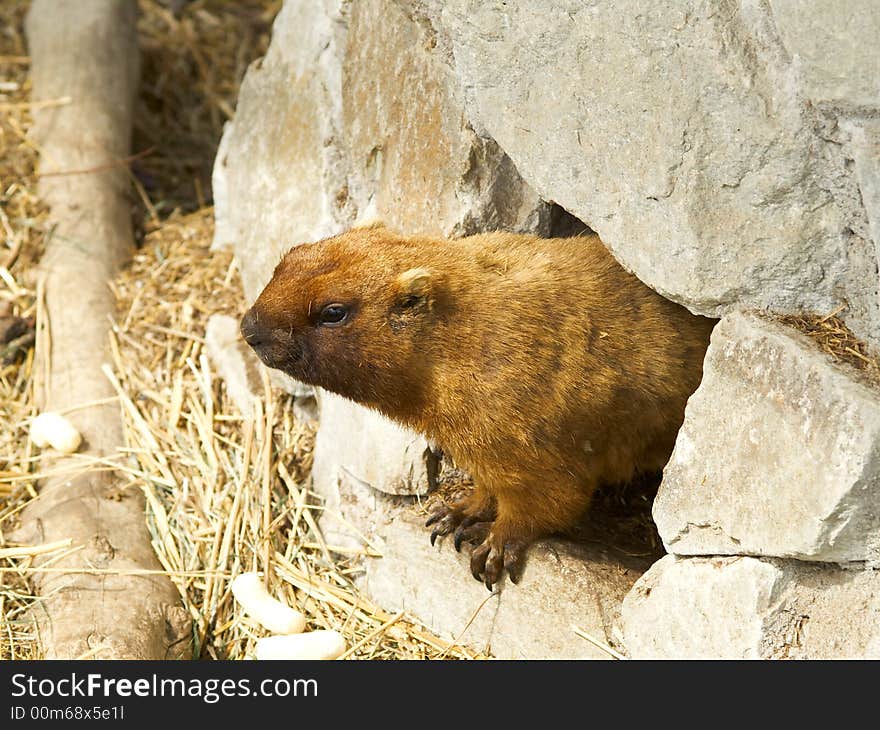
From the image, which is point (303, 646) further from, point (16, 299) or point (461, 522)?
point (16, 299)

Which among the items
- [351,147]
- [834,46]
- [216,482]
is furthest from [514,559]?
[834,46]

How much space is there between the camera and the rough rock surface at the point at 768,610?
3.34 m

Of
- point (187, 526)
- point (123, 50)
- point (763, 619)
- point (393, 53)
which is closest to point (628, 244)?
point (763, 619)

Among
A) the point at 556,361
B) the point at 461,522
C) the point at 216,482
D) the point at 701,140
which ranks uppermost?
the point at 701,140

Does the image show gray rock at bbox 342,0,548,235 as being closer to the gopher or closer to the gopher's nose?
the gopher

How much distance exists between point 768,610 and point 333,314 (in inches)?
69.9

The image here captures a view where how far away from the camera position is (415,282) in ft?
12.9

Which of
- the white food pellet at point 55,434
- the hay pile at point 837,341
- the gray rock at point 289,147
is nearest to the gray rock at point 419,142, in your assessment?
the gray rock at point 289,147

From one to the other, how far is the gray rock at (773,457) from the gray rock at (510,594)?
0.65 meters

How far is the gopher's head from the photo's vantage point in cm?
400

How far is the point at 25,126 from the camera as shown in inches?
275

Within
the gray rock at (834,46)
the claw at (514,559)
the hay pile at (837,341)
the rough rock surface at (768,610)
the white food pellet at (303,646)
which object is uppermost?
the gray rock at (834,46)

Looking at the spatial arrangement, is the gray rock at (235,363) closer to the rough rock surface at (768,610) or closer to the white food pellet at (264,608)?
the white food pellet at (264,608)

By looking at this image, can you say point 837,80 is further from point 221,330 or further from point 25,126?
point 25,126
